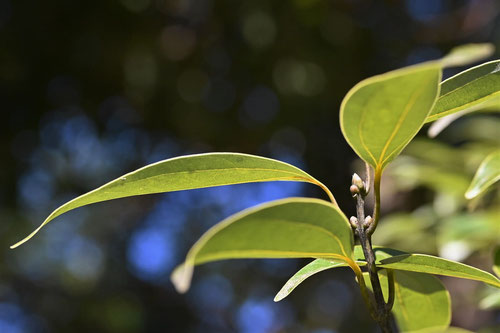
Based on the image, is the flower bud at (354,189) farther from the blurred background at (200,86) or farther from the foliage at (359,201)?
the blurred background at (200,86)

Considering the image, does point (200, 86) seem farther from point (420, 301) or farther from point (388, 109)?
point (388, 109)

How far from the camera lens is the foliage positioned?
278mm

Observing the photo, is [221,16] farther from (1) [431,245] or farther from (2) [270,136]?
(1) [431,245]

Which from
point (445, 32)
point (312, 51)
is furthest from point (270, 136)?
point (445, 32)

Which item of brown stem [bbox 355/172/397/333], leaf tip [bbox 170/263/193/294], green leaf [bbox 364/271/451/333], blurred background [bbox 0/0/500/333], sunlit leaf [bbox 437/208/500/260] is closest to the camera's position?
leaf tip [bbox 170/263/193/294]

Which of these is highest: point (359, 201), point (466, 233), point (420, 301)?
point (359, 201)

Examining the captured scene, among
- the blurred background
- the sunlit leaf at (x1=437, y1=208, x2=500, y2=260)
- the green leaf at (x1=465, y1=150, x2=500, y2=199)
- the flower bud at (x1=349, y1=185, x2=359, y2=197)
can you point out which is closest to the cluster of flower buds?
the flower bud at (x1=349, y1=185, x2=359, y2=197)

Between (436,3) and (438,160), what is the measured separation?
159 centimetres

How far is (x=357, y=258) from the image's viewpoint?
0.42m

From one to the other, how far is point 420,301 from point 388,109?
213 millimetres

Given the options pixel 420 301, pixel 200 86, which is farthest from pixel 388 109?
pixel 200 86

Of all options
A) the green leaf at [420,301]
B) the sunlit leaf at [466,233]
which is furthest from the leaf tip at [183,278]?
the sunlit leaf at [466,233]

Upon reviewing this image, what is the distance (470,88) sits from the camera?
40cm

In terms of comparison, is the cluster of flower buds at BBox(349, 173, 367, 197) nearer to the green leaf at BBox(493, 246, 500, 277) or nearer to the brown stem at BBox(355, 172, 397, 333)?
the brown stem at BBox(355, 172, 397, 333)
